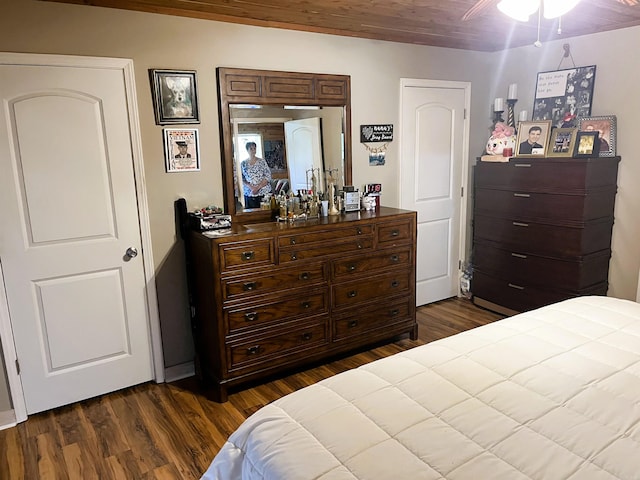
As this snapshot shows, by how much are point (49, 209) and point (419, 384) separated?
219 cm

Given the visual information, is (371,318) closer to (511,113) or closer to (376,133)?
(376,133)

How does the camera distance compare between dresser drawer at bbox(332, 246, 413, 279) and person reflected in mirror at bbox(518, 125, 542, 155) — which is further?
person reflected in mirror at bbox(518, 125, 542, 155)

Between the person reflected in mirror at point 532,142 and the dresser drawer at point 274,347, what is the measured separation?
7.23ft

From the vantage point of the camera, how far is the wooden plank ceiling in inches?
106

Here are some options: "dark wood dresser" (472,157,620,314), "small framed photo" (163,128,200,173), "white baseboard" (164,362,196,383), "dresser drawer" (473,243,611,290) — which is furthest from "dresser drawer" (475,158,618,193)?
"white baseboard" (164,362,196,383)

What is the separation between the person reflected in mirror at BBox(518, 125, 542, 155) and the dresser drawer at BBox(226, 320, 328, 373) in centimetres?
220

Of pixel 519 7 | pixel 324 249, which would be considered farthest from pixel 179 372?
pixel 519 7

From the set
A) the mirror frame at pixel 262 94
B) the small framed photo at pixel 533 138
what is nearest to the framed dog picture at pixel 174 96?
the mirror frame at pixel 262 94

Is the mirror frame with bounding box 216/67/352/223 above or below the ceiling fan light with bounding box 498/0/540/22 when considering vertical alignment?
below

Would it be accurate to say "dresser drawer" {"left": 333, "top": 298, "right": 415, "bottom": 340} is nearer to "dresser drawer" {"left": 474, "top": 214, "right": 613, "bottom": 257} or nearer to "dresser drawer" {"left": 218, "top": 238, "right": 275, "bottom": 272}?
"dresser drawer" {"left": 218, "top": 238, "right": 275, "bottom": 272}

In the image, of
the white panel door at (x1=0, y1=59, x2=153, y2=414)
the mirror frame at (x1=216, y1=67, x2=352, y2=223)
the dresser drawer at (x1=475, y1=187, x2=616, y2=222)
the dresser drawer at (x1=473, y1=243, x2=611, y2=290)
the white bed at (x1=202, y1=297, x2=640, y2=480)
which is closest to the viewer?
the white bed at (x1=202, y1=297, x2=640, y2=480)

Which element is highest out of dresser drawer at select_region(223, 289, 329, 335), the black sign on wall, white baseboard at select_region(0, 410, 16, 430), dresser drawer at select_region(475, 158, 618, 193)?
the black sign on wall

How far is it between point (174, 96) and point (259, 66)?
0.62m

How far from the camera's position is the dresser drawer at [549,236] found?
3.50m
